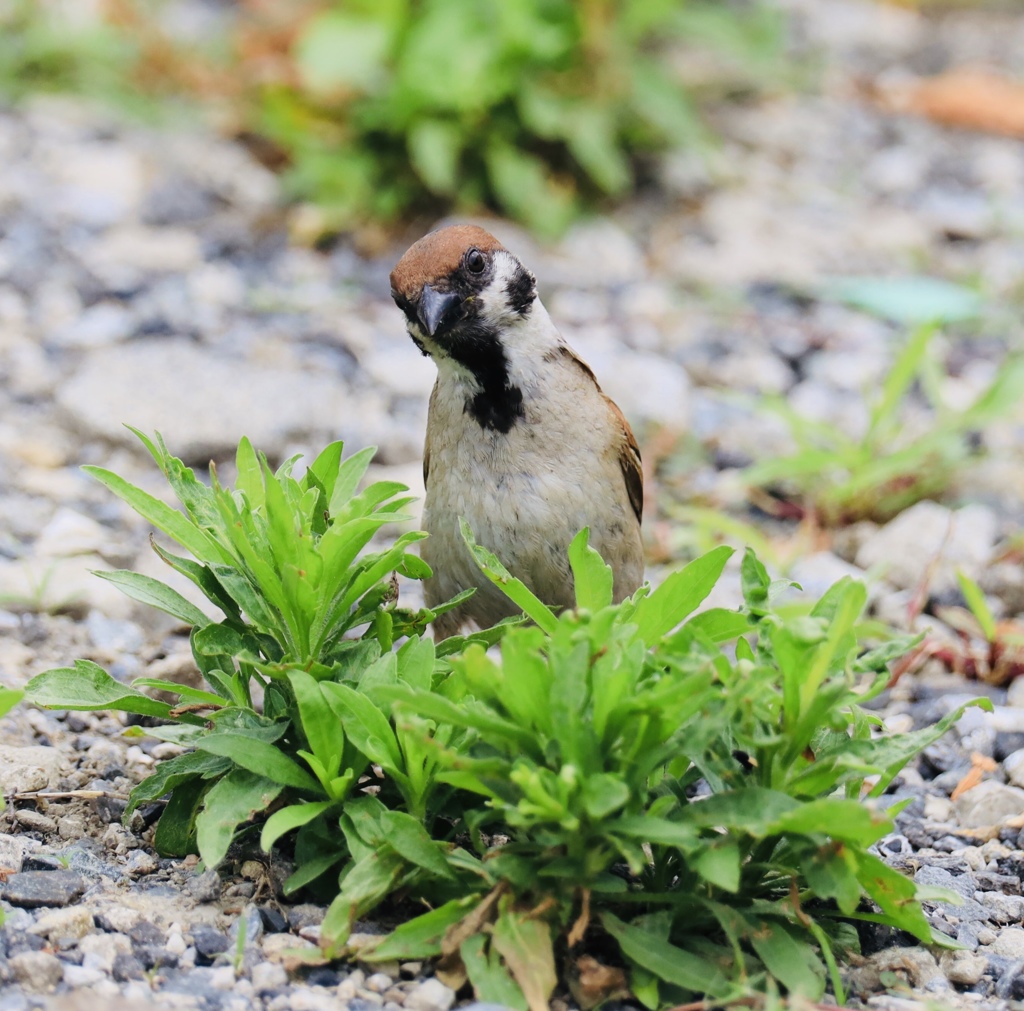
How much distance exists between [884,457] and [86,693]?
11.2ft

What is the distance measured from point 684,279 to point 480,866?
497cm

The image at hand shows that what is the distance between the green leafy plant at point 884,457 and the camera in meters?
5.03

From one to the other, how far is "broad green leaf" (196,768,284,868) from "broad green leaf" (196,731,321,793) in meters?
0.03

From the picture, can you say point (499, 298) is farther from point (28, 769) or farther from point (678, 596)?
point (28, 769)

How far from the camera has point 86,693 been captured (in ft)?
9.32

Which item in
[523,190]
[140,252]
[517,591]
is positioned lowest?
[517,591]

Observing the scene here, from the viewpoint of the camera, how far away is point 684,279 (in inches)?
277

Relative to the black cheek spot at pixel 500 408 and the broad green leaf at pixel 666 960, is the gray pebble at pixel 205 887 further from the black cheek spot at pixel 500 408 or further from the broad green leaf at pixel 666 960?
the black cheek spot at pixel 500 408

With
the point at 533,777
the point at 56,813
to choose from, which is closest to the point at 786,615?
the point at 533,777

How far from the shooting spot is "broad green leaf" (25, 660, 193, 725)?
2762mm

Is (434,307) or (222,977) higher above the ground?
(434,307)

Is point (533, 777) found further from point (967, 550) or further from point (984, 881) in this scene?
point (967, 550)

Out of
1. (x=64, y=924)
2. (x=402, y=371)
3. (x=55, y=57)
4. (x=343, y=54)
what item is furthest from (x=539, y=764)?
(x=55, y=57)

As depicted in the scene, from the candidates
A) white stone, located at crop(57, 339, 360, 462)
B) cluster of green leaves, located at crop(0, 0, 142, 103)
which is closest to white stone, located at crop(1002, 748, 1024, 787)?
white stone, located at crop(57, 339, 360, 462)
